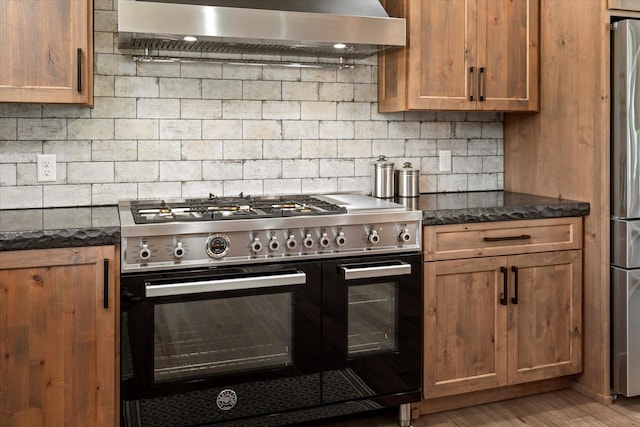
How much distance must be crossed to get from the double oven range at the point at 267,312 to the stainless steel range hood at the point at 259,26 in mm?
719

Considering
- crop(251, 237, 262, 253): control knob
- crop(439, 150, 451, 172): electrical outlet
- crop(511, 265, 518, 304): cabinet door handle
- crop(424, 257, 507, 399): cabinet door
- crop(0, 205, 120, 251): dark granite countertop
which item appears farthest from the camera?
crop(439, 150, 451, 172): electrical outlet

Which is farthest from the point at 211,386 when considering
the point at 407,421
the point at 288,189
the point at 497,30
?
the point at 497,30

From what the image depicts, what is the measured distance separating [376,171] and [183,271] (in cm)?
126

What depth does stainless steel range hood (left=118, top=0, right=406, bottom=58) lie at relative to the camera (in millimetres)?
2480

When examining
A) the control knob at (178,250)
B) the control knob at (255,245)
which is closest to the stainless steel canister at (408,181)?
the control knob at (255,245)

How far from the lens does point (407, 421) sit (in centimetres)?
276

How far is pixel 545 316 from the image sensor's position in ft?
9.77

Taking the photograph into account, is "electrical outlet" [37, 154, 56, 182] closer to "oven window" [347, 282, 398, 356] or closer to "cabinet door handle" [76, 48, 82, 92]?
"cabinet door handle" [76, 48, 82, 92]

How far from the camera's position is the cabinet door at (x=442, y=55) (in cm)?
301

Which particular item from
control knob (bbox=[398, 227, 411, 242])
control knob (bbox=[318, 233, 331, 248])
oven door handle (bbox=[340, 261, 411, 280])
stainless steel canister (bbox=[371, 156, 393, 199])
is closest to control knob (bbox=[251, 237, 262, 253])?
control knob (bbox=[318, 233, 331, 248])

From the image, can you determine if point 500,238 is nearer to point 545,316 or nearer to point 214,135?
point 545,316

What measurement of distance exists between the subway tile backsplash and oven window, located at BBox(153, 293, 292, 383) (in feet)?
2.80

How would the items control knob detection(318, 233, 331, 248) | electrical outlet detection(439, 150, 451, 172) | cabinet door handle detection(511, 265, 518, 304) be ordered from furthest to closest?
electrical outlet detection(439, 150, 451, 172)
cabinet door handle detection(511, 265, 518, 304)
control knob detection(318, 233, 331, 248)

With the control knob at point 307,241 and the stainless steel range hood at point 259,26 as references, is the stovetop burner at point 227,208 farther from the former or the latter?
the stainless steel range hood at point 259,26
